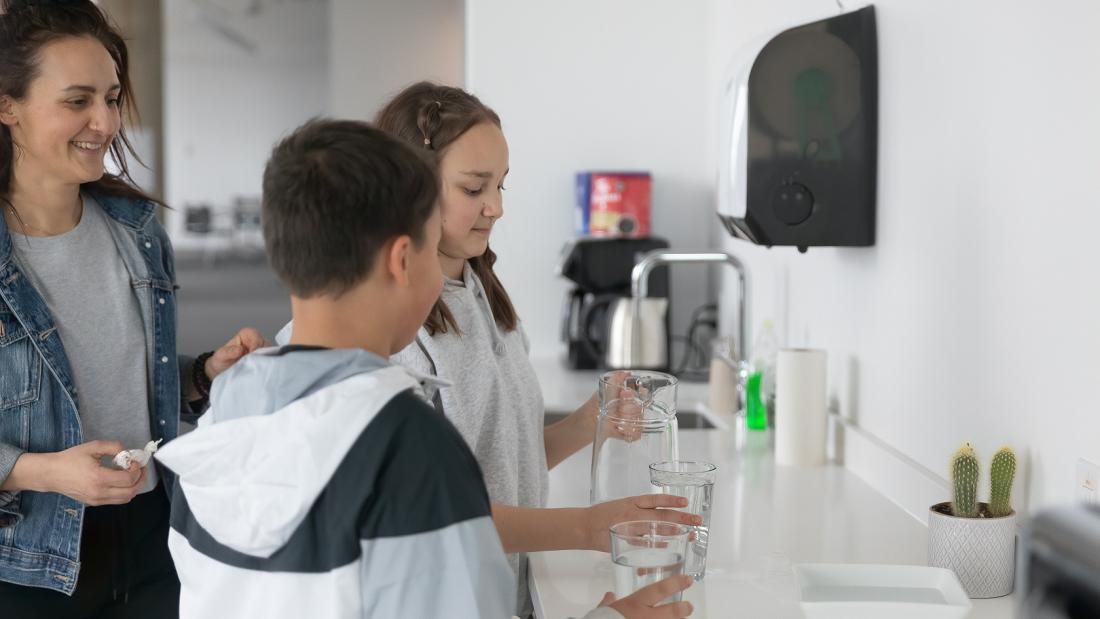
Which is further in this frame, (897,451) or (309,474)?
(897,451)

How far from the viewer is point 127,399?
4.92 feet

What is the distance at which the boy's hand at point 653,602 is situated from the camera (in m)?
0.97

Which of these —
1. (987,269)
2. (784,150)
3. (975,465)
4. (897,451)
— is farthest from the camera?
(784,150)

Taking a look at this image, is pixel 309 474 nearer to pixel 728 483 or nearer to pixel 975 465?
pixel 975 465

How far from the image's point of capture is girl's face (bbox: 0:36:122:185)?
4.58 ft

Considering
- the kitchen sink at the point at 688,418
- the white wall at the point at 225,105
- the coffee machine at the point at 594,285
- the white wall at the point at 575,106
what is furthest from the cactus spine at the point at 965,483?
the white wall at the point at 225,105

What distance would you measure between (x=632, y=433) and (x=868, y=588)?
301 mm

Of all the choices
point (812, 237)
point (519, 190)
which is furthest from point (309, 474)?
point (519, 190)

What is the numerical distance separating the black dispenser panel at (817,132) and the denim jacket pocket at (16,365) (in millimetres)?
1116

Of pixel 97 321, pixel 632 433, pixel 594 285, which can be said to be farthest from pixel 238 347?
pixel 594 285

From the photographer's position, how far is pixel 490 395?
1302 mm

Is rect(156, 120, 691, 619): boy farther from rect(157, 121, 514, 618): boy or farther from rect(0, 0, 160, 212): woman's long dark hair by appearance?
rect(0, 0, 160, 212): woman's long dark hair

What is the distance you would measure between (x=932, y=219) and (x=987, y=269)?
0.19m

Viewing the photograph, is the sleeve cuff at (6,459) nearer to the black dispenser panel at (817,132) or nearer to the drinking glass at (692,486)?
the drinking glass at (692,486)
